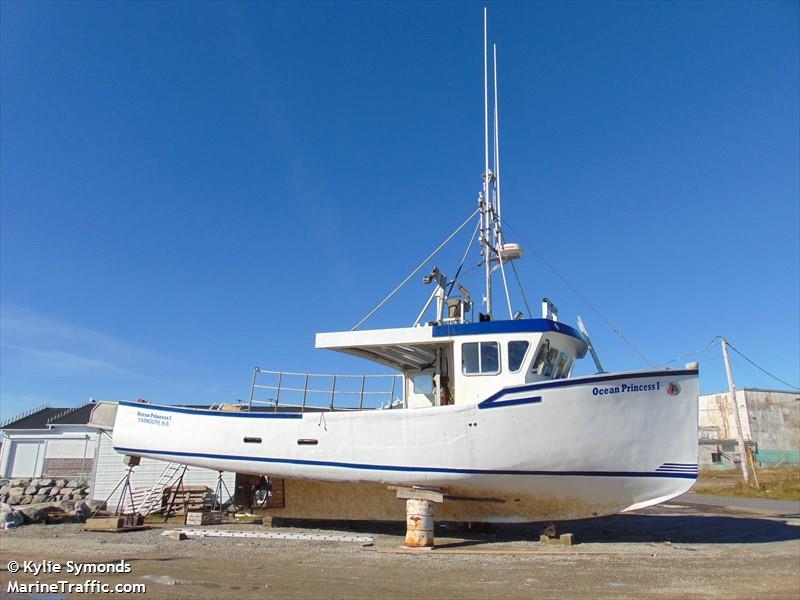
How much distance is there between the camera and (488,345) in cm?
1016

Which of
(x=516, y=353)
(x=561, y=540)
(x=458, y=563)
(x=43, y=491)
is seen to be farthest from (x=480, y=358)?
(x=43, y=491)

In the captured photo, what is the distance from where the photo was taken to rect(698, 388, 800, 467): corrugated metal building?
38688 mm

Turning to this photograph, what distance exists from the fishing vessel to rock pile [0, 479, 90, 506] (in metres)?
10.8

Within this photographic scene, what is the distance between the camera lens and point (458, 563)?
7.88m

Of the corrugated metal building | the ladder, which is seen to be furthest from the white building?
the corrugated metal building

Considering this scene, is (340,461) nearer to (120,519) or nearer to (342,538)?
(342,538)

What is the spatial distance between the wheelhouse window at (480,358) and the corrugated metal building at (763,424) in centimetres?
3416

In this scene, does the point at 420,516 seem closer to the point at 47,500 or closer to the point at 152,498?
the point at 152,498

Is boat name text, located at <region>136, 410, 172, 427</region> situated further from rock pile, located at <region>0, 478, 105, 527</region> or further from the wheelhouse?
the wheelhouse

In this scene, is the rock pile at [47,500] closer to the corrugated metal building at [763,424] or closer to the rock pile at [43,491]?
the rock pile at [43,491]

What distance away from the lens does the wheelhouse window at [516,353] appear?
9922mm

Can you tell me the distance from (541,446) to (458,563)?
94.7 inches

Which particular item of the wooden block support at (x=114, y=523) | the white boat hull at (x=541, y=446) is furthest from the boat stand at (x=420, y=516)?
the wooden block support at (x=114, y=523)

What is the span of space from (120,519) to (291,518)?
12.1 ft
